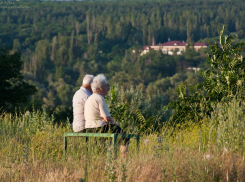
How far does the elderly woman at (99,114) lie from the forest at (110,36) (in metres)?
57.7

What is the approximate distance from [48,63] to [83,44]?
61.6ft

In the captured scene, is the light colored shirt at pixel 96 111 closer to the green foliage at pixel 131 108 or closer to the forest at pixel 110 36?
the green foliage at pixel 131 108

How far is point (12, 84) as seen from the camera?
68.7ft

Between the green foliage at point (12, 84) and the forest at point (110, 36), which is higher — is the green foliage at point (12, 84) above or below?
below

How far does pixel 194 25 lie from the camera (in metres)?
117

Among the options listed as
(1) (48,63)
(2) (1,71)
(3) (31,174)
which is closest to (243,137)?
(3) (31,174)

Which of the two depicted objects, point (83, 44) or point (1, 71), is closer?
point (1, 71)

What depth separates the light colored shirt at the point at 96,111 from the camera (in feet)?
13.5

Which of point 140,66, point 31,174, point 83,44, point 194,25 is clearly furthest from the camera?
point 194,25

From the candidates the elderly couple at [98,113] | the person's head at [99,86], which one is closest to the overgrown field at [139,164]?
the elderly couple at [98,113]

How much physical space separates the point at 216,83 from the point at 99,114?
8.35 ft

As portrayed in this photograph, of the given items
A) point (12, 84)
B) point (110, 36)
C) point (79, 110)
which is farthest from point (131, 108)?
point (110, 36)

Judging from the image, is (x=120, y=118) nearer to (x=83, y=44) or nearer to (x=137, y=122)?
(x=137, y=122)

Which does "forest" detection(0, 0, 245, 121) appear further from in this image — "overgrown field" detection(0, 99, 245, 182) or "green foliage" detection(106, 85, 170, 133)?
"overgrown field" detection(0, 99, 245, 182)
